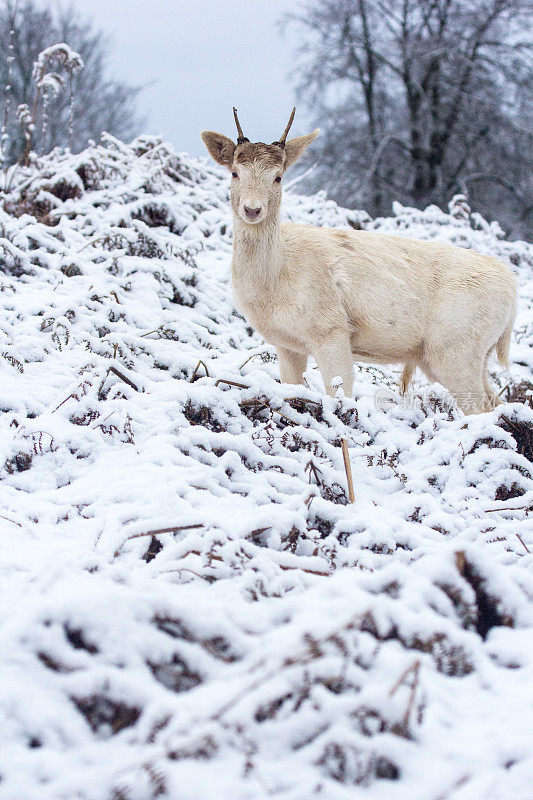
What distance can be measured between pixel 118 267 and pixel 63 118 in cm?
1924

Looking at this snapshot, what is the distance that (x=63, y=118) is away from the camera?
23312 millimetres

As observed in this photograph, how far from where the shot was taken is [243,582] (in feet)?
6.82

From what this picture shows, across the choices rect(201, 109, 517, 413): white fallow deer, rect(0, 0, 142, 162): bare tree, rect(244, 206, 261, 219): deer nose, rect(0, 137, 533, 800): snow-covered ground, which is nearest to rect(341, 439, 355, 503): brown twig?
rect(0, 137, 533, 800): snow-covered ground

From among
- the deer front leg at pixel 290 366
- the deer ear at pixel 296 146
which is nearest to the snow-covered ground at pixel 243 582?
the deer front leg at pixel 290 366

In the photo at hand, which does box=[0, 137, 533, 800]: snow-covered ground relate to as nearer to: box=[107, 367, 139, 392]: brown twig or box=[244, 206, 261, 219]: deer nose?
box=[107, 367, 139, 392]: brown twig

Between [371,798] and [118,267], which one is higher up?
[371,798]

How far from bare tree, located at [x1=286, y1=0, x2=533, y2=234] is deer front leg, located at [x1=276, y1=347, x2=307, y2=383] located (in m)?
14.1

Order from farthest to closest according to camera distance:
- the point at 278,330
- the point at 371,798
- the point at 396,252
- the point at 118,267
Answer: the point at 118,267 < the point at 396,252 < the point at 278,330 < the point at 371,798

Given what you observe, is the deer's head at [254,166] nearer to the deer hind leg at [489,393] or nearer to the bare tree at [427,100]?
the deer hind leg at [489,393]

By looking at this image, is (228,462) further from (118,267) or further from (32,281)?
(118,267)

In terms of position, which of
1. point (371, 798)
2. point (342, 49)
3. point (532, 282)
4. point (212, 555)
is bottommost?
point (532, 282)

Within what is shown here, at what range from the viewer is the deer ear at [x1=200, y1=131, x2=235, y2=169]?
4578 mm

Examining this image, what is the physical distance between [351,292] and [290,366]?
0.68 metres

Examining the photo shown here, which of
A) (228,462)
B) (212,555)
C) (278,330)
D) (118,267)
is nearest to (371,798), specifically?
(212,555)
